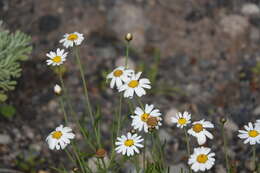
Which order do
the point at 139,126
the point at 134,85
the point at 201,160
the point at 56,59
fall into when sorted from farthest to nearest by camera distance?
the point at 56,59, the point at 134,85, the point at 139,126, the point at 201,160

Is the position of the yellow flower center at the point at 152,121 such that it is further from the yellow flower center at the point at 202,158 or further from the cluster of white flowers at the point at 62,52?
the cluster of white flowers at the point at 62,52

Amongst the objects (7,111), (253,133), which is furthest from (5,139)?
(253,133)

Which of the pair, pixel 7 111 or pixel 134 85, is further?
pixel 7 111

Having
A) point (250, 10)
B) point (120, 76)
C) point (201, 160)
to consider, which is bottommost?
point (201, 160)

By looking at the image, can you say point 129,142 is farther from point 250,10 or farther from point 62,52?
point 250,10

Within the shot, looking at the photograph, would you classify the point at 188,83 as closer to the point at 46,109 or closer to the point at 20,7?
the point at 46,109

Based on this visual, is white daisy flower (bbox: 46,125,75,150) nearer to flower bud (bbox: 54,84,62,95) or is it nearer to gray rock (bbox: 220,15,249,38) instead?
flower bud (bbox: 54,84,62,95)

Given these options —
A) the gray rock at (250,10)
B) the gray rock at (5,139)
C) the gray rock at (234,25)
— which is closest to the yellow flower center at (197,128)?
the gray rock at (5,139)

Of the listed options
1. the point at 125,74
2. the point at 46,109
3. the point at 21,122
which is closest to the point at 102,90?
the point at 46,109
